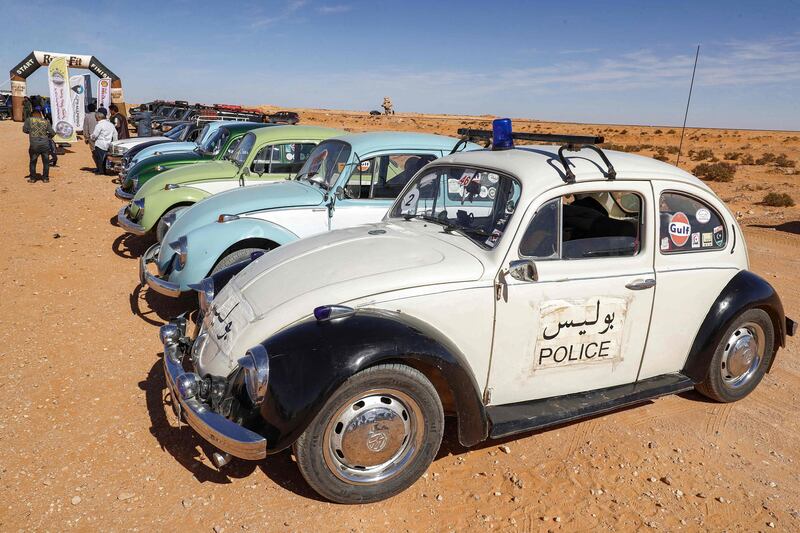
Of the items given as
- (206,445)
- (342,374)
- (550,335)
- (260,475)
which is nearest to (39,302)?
(206,445)

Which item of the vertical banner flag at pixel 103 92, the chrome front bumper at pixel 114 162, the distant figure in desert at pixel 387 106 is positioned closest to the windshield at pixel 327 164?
the chrome front bumper at pixel 114 162

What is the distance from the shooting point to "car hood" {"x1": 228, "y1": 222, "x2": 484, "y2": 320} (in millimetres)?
3199

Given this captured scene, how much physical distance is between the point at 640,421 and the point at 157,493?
3.21 metres

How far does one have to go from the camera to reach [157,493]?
10.4 feet

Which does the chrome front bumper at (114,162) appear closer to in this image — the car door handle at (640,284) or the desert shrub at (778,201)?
the car door handle at (640,284)

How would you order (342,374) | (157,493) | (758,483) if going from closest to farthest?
(342,374) < (157,493) < (758,483)


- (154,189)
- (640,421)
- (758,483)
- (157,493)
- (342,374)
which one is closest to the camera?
(342,374)

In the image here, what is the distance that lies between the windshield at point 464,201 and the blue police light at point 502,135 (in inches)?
12.0

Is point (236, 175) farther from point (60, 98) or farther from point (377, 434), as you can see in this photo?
point (60, 98)

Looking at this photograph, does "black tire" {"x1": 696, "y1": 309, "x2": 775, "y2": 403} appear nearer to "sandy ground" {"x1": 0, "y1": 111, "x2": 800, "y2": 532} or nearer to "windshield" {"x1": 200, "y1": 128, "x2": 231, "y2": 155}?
"sandy ground" {"x1": 0, "y1": 111, "x2": 800, "y2": 532}

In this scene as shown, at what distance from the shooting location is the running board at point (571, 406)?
3317 millimetres

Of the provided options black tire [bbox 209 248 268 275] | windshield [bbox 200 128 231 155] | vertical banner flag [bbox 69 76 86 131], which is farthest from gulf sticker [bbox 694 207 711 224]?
vertical banner flag [bbox 69 76 86 131]

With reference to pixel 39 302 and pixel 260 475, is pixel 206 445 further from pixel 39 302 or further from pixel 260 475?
pixel 39 302

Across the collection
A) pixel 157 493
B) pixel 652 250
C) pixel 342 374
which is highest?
pixel 652 250
